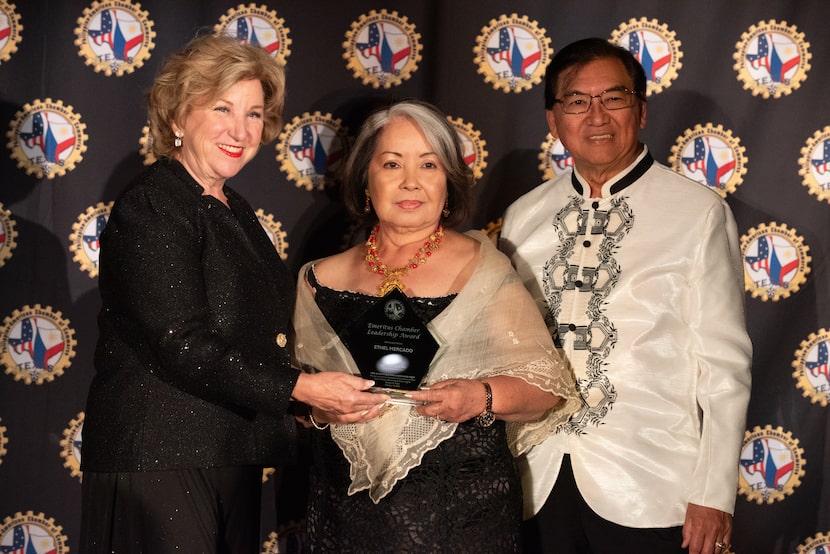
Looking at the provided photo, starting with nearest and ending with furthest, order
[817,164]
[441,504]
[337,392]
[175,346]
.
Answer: [175,346] → [337,392] → [441,504] → [817,164]

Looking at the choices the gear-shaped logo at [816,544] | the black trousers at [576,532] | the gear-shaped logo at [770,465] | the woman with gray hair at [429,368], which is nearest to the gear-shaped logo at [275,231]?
the woman with gray hair at [429,368]

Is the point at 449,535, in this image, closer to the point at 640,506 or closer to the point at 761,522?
the point at 640,506

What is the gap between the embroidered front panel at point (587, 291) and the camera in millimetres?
2488

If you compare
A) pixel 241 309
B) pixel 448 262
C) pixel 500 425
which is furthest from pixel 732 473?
pixel 241 309

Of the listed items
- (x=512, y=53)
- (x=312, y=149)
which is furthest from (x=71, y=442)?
(x=512, y=53)

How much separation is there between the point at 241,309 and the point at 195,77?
1.92ft

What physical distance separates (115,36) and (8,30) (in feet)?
1.16

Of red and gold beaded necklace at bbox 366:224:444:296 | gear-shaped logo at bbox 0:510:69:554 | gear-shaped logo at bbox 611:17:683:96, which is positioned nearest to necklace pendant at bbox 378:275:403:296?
red and gold beaded necklace at bbox 366:224:444:296

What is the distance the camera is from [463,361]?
7.70 feet

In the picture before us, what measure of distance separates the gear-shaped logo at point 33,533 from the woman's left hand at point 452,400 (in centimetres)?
167

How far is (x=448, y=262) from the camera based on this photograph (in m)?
2.48

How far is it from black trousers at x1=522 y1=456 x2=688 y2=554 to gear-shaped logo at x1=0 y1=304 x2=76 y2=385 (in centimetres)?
167

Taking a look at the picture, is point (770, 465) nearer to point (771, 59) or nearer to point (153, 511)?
point (771, 59)

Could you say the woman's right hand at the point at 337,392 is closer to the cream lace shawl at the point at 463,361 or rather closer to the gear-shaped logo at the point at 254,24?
the cream lace shawl at the point at 463,361
